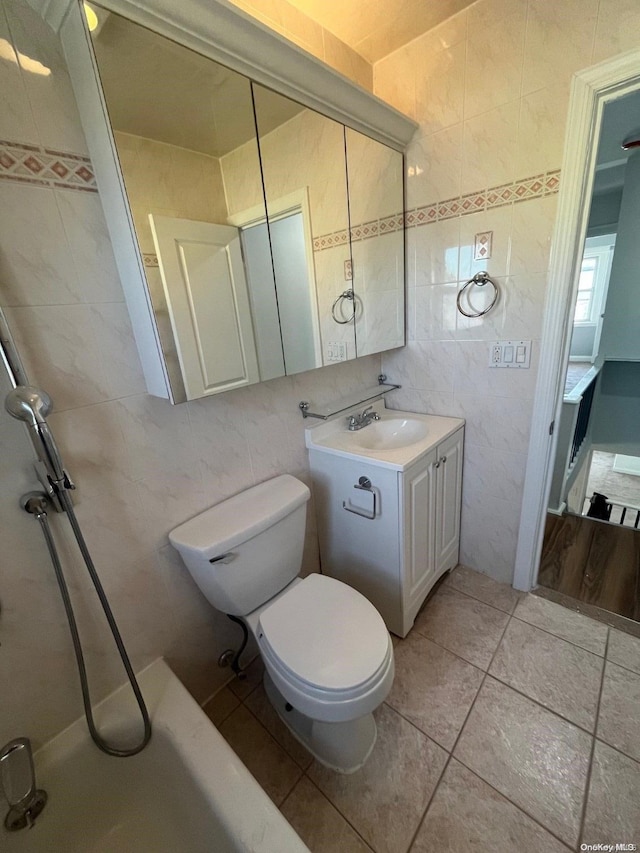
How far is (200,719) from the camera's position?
96cm

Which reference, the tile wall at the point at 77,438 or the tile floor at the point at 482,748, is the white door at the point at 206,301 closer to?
the tile wall at the point at 77,438

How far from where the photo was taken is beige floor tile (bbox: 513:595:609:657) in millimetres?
1438

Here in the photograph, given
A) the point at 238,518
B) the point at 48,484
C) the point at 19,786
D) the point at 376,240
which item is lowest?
the point at 19,786

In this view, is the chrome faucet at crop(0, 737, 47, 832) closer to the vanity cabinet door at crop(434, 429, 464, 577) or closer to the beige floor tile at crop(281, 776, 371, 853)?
the beige floor tile at crop(281, 776, 371, 853)

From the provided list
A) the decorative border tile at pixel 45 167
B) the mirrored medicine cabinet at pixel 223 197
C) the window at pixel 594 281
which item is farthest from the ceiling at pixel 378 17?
the window at pixel 594 281

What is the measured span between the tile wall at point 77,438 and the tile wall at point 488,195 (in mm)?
970

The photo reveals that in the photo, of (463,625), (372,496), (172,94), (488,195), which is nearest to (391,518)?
(372,496)

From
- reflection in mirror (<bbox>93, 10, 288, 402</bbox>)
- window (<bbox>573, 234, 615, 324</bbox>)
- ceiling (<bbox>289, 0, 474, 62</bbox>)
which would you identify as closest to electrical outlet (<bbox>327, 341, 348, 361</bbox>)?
reflection in mirror (<bbox>93, 10, 288, 402</bbox>)

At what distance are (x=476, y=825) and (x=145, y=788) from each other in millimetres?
937

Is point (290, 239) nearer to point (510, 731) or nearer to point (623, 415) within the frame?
point (510, 731)

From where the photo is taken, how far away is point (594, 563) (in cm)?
182

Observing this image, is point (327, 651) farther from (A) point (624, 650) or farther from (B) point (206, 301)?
(A) point (624, 650)

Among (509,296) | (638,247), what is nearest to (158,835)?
(509,296)

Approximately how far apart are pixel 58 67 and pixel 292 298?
768mm
